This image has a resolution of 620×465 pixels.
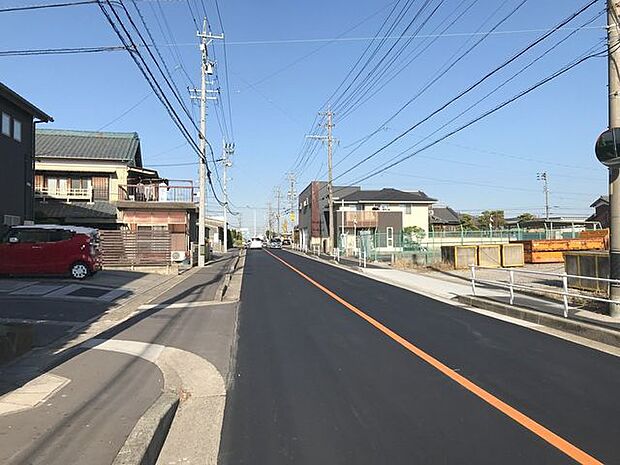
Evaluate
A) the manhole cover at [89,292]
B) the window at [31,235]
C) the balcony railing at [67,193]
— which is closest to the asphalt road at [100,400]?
the manhole cover at [89,292]

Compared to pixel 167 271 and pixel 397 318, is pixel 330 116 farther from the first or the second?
pixel 397 318

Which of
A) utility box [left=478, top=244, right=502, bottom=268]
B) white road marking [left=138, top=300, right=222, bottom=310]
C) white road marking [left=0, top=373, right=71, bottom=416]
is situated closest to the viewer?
white road marking [left=0, top=373, right=71, bottom=416]

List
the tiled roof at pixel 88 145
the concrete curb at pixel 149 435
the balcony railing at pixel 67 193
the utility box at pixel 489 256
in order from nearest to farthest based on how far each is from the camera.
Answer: the concrete curb at pixel 149 435, the utility box at pixel 489 256, the balcony railing at pixel 67 193, the tiled roof at pixel 88 145

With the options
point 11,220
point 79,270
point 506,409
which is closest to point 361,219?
point 11,220

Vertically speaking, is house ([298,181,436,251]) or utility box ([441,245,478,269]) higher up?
house ([298,181,436,251])

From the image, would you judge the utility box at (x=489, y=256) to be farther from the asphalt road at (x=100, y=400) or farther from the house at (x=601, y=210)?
the house at (x=601, y=210)

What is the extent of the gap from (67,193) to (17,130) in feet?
49.6

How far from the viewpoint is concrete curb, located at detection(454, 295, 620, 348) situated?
9470mm

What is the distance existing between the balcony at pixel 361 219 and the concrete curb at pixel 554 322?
48.2m

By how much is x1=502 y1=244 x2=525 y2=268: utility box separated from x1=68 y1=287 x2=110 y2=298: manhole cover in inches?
962

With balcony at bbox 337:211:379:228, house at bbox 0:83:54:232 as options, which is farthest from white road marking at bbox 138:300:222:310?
balcony at bbox 337:211:379:228

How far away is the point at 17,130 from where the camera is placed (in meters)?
24.7

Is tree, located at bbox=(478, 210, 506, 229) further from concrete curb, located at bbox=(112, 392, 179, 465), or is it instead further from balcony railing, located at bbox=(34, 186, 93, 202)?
concrete curb, located at bbox=(112, 392, 179, 465)

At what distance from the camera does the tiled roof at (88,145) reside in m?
40.5
